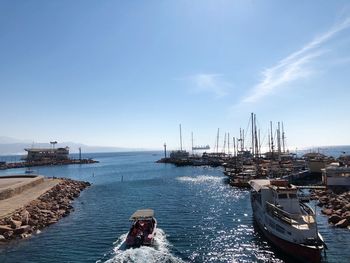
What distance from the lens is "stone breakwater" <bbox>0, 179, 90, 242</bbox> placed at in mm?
36250

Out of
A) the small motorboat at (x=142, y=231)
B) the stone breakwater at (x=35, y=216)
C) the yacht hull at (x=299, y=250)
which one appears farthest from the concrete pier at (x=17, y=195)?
the yacht hull at (x=299, y=250)

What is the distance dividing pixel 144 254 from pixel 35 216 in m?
20.1

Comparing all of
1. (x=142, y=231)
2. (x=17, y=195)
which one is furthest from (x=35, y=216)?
(x=142, y=231)

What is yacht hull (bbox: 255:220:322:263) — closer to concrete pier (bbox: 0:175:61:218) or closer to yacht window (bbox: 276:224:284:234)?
yacht window (bbox: 276:224:284:234)

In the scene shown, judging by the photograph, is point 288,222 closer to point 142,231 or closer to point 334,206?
point 142,231

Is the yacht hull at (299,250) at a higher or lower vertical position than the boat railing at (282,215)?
lower

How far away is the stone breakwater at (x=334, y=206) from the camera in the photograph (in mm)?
39825

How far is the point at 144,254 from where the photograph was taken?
29.9 m

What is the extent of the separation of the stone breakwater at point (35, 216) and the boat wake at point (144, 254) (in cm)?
1138

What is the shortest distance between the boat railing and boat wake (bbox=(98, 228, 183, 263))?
10295 mm

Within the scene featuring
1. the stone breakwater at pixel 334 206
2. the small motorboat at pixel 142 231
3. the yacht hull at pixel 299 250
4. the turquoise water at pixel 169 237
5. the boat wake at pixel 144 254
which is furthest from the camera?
the stone breakwater at pixel 334 206

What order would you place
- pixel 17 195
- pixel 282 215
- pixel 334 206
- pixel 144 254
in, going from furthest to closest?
1. pixel 17 195
2. pixel 334 206
3. pixel 282 215
4. pixel 144 254

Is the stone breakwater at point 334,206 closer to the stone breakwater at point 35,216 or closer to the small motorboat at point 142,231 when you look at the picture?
the small motorboat at point 142,231

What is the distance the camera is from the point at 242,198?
61.9 meters
